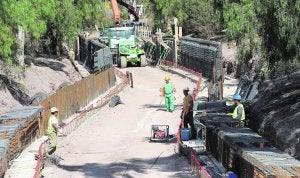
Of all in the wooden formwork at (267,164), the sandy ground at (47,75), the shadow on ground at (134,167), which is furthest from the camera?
the sandy ground at (47,75)

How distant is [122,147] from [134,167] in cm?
283

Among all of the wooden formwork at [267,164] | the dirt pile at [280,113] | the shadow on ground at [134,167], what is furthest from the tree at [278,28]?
the wooden formwork at [267,164]

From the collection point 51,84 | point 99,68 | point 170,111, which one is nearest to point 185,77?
point 99,68

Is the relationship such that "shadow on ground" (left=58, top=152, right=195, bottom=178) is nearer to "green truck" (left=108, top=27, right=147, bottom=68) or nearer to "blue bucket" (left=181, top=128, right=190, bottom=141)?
"blue bucket" (left=181, top=128, right=190, bottom=141)

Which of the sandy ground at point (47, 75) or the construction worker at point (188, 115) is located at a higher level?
the construction worker at point (188, 115)

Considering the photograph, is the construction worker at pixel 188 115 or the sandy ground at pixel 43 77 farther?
the sandy ground at pixel 43 77

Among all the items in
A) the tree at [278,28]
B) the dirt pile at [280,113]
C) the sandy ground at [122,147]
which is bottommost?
the sandy ground at [122,147]

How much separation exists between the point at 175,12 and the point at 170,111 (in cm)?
4173

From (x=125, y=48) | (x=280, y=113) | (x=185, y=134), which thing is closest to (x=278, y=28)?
(x=280, y=113)

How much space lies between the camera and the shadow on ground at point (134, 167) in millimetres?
15758

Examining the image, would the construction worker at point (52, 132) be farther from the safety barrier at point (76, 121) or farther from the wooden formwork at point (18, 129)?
the wooden formwork at point (18, 129)

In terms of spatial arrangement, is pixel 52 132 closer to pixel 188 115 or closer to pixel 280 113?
pixel 188 115

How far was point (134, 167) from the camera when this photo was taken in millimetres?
16531

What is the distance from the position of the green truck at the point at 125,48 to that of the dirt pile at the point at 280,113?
73.3ft
